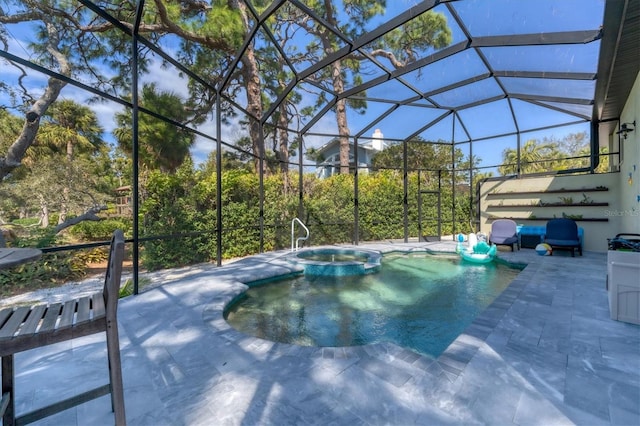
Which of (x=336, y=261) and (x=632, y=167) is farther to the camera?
(x=336, y=261)

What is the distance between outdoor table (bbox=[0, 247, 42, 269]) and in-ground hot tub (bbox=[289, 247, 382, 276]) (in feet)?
16.1

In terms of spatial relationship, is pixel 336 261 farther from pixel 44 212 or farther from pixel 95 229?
pixel 95 229

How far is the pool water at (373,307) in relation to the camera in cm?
349

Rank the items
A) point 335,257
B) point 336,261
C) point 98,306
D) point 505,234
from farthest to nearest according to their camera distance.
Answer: point 505,234, point 335,257, point 336,261, point 98,306

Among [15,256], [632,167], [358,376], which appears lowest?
[358,376]

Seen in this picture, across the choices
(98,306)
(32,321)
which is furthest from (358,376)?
(32,321)

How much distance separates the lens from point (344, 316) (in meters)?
4.13

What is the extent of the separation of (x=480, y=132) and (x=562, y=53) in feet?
16.6

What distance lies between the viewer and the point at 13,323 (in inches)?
53.1

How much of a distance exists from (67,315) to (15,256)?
1.77 feet

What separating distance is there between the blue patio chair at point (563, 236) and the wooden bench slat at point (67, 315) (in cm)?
935

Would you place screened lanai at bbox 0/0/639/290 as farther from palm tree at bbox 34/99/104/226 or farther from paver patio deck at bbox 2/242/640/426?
paver patio deck at bbox 2/242/640/426

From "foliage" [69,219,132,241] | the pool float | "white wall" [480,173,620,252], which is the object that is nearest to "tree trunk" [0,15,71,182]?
"foliage" [69,219,132,241]

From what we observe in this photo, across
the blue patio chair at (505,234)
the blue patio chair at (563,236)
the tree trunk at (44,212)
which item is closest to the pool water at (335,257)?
the blue patio chair at (505,234)
